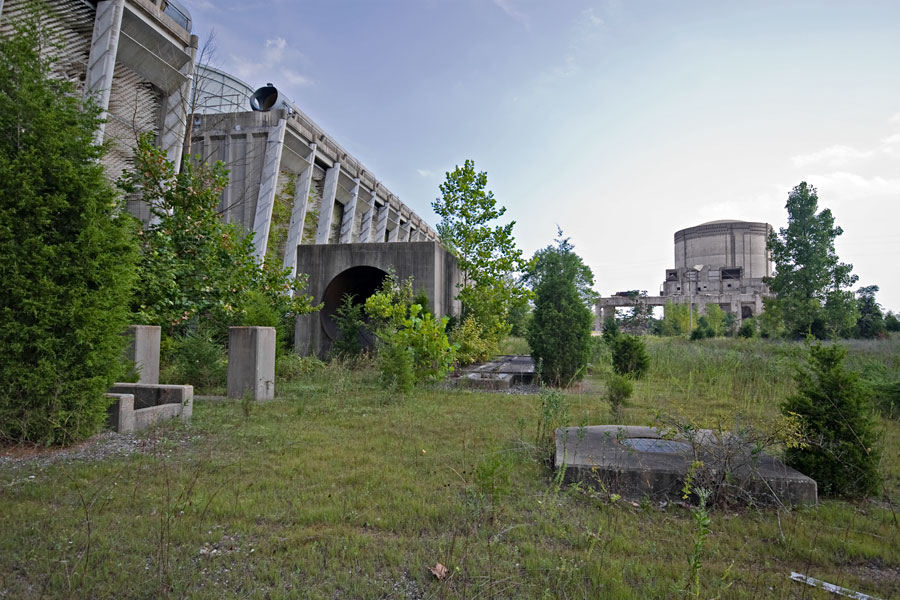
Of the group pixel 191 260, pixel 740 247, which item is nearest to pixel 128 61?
pixel 191 260

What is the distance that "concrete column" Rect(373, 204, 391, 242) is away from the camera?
2742 cm

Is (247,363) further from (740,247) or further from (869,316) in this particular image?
(740,247)

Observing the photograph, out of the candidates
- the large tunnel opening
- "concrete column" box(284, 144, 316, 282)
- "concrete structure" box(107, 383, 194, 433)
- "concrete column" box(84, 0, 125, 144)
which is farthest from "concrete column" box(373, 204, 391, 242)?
"concrete structure" box(107, 383, 194, 433)

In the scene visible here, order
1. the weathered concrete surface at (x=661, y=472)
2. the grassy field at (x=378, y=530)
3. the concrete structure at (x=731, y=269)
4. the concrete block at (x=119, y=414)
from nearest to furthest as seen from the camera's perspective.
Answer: the grassy field at (x=378, y=530), the weathered concrete surface at (x=661, y=472), the concrete block at (x=119, y=414), the concrete structure at (x=731, y=269)

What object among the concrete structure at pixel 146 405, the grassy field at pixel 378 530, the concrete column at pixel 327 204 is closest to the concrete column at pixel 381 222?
the concrete column at pixel 327 204

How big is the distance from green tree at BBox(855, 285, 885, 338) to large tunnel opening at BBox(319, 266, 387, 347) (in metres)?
25.3

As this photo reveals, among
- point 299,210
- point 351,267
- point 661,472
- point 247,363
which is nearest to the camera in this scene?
point 661,472

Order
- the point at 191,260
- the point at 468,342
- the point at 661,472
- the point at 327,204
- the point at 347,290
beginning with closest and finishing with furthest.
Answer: the point at 661,472, the point at 191,260, the point at 468,342, the point at 347,290, the point at 327,204

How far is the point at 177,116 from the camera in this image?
13.2m

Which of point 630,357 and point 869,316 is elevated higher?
point 869,316

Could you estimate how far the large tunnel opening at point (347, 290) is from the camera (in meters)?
13.5

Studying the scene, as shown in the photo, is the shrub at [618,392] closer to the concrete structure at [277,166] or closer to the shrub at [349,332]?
the shrub at [349,332]

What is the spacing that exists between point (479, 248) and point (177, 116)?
9.29 metres

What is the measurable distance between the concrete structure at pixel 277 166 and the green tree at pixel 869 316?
2699 cm
